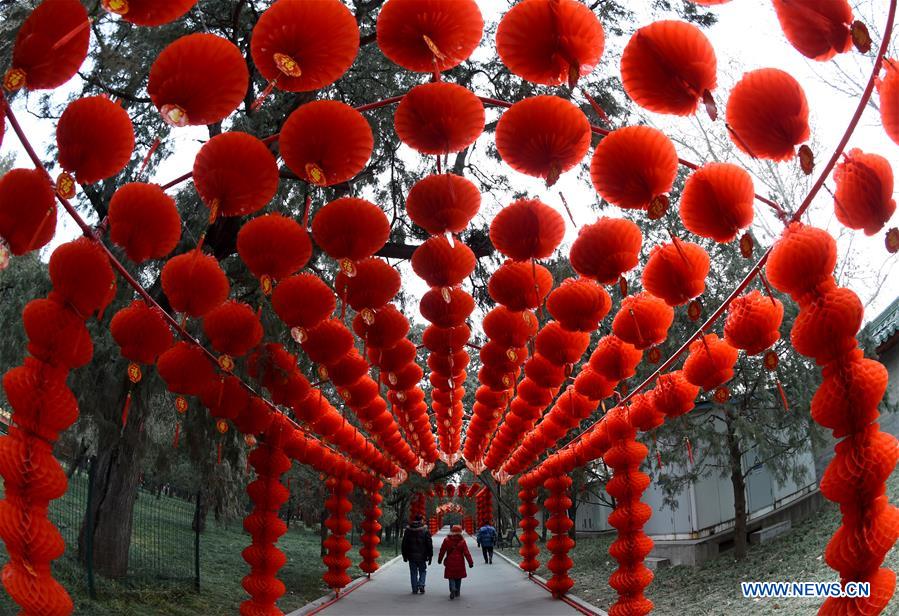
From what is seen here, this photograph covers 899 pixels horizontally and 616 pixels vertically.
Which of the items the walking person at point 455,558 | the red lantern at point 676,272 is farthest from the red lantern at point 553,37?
the walking person at point 455,558

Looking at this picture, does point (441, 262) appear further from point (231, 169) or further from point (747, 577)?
point (747, 577)

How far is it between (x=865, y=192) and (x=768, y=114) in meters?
0.53

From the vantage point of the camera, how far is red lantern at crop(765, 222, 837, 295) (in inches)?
117

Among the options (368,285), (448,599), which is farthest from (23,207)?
(448,599)

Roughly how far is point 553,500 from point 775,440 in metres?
3.82

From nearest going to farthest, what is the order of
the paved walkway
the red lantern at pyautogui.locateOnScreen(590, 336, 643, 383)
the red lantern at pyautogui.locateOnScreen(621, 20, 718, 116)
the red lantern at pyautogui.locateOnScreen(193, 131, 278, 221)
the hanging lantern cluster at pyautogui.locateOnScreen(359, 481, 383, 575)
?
the red lantern at pyautogui.locateOnScreen(621, 20, 718, 116)
the red lantern at pyautogui.locateOnScreen(193, 131, 278, 221)
the red lantern at pyautogui.locateOnScreen(590, 336, 643, 383)
the paved walkway
the hanging lantern cluster at pyautogui.locateOnScreen(359, 481, 383, 575)

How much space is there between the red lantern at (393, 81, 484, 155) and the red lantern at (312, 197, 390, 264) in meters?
0.57

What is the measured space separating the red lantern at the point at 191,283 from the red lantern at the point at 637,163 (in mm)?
2213

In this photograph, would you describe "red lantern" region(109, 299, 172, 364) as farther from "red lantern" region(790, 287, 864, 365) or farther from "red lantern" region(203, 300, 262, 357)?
"red lantern" region(790, 287, 864, 365)

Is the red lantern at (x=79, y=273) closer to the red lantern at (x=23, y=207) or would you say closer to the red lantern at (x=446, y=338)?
the red lantern at (x=23, y=207)

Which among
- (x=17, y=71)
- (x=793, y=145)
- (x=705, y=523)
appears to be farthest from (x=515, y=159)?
(x=705, y=523)

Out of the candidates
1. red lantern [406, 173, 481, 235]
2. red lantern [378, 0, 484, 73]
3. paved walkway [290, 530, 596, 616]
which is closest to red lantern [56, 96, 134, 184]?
red lantern [378, 0, 484, 73]

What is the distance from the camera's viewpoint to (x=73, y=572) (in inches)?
309

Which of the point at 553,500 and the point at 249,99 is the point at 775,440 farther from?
the point at 249,99
